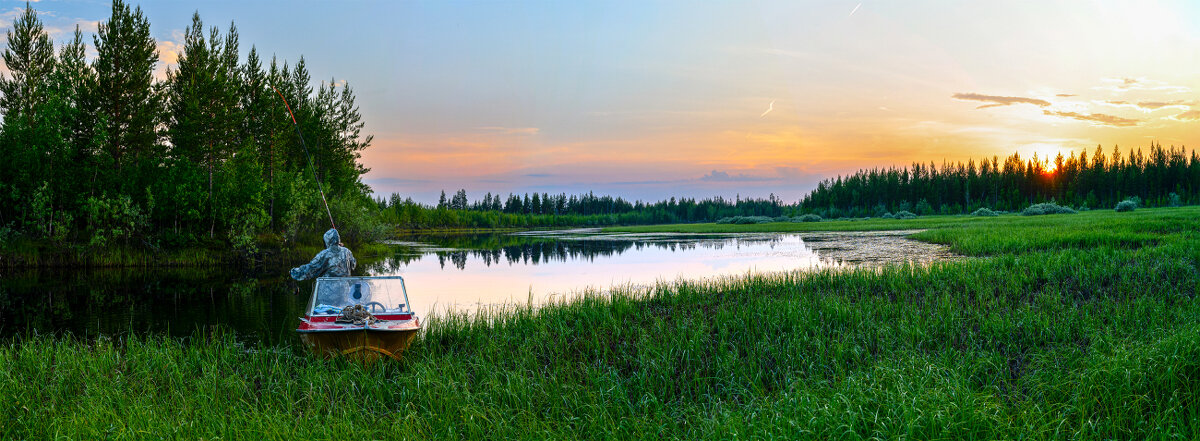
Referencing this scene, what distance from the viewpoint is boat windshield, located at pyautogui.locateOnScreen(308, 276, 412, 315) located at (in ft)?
33.6

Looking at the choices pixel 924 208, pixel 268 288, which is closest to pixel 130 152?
pixel 268 288

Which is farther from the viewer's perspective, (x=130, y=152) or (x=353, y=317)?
(x=130, y=152)

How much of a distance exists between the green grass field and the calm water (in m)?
3.81

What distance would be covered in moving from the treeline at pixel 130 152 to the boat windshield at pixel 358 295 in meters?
34.0

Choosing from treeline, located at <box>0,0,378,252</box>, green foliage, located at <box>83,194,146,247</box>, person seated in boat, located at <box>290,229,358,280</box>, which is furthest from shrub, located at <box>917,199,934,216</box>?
person seated in boat, located at <box>290,229,358,280</box>

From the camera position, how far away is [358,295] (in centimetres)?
1061

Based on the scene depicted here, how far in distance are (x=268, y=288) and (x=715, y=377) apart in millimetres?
23439

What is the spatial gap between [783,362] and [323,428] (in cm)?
643

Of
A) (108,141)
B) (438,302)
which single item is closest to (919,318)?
(438,302)

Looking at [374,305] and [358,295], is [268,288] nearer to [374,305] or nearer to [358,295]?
[358,295]

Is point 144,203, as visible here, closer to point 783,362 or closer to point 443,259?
point 443,259

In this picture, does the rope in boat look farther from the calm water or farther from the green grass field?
the calm water

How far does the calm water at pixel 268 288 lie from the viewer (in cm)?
1691

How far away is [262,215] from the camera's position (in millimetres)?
41625
